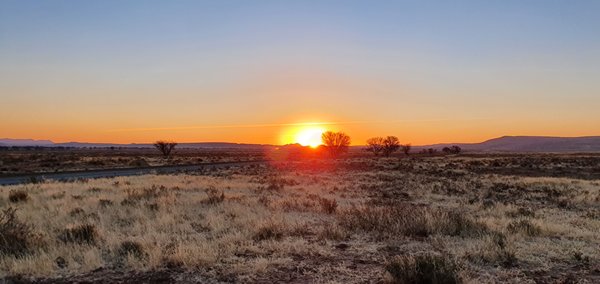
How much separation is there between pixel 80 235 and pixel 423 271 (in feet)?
24.8

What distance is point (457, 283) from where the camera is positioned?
6633 mm

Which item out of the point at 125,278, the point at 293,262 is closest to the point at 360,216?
the point at 293,262

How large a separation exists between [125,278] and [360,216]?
7035 millimetres

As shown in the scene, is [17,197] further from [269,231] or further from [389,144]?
[389,144]

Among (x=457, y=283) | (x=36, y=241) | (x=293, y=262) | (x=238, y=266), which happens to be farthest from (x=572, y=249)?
(x=36, y=241)

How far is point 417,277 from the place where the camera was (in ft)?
22.1

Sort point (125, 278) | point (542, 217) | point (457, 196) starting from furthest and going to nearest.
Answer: point (457, 196) → point (542, 217) → point (125, 278)

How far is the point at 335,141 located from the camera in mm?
122938

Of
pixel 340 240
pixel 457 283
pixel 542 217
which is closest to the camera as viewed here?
pixel 457 283

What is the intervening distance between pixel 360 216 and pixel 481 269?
5003mm

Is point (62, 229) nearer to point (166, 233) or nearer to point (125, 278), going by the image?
point (166, 233)

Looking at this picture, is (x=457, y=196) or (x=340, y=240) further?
(x=457, y=196)

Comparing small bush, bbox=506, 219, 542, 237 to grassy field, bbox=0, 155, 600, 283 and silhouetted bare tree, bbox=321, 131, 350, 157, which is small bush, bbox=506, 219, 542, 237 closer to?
grassy field, bbox=0, 155, 600, 283

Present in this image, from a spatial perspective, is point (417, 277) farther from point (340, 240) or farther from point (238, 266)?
point (340, 240)
